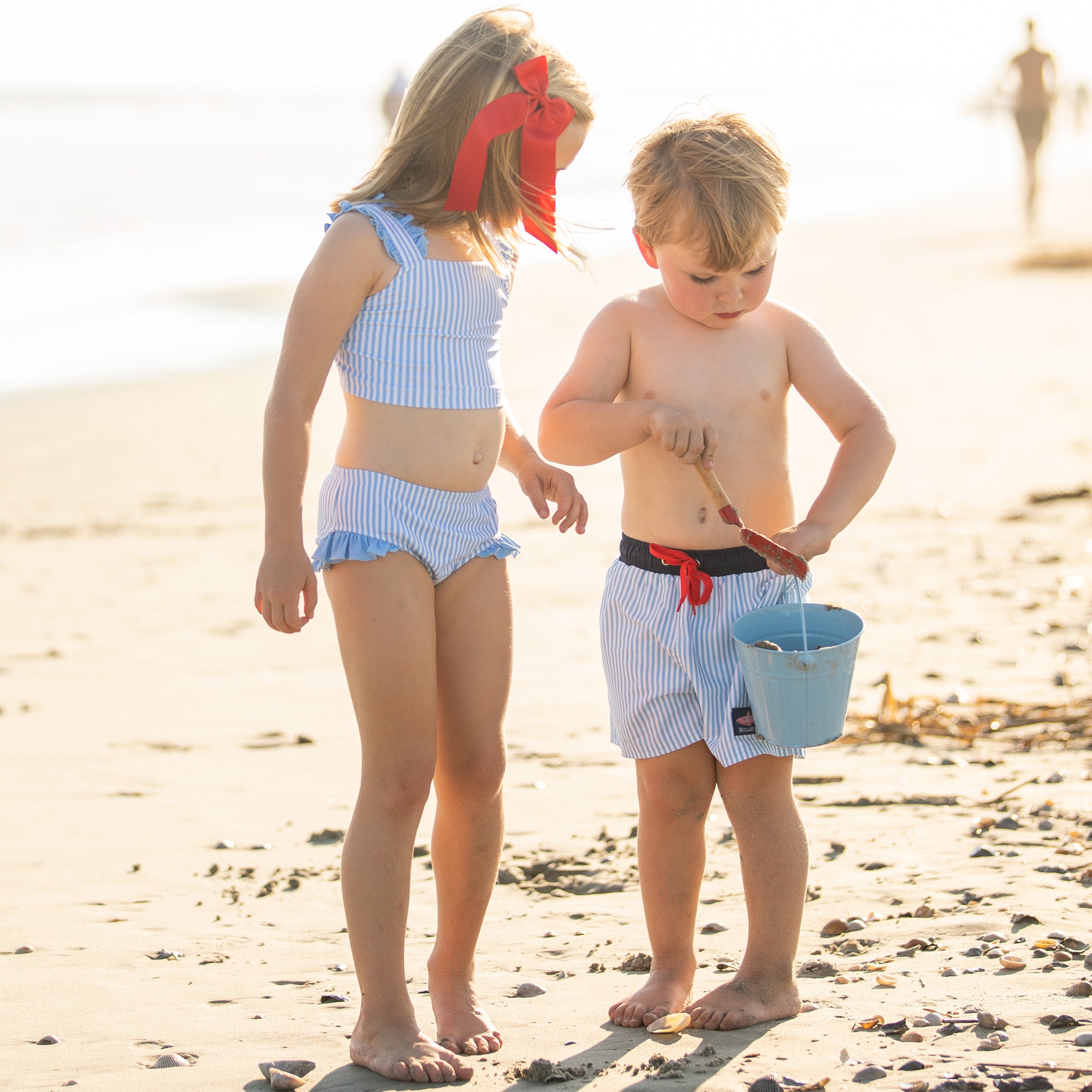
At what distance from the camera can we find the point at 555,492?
2.89 metres

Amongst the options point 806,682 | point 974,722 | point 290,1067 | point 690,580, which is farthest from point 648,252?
point 974,722

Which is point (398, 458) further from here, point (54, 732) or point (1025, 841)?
point (54, 732)

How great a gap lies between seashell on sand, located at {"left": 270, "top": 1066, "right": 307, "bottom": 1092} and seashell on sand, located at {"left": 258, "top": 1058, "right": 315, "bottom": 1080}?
0.06ft

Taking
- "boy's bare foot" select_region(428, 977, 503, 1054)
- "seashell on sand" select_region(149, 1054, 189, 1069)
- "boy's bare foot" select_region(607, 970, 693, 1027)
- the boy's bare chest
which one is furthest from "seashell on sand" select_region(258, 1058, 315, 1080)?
the boy's bare chest

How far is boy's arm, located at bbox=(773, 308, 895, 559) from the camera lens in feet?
8.84

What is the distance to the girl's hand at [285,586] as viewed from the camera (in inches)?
99.5

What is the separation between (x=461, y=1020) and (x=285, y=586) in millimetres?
908

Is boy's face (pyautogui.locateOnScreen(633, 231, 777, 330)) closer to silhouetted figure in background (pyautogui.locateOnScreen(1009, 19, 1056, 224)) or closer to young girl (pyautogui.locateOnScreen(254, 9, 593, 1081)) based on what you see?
young girl (pyautogui.locateOnScreen(254, 9, 593, 1081))

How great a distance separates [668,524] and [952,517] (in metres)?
4.32

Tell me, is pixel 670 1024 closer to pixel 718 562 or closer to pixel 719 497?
pixel 718 562

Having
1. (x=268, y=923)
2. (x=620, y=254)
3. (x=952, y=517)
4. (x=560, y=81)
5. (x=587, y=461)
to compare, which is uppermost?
(x=620, y=254)

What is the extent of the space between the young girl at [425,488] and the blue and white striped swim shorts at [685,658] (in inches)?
9.3

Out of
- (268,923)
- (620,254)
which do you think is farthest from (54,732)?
(620,254)

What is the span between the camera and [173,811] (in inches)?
157
